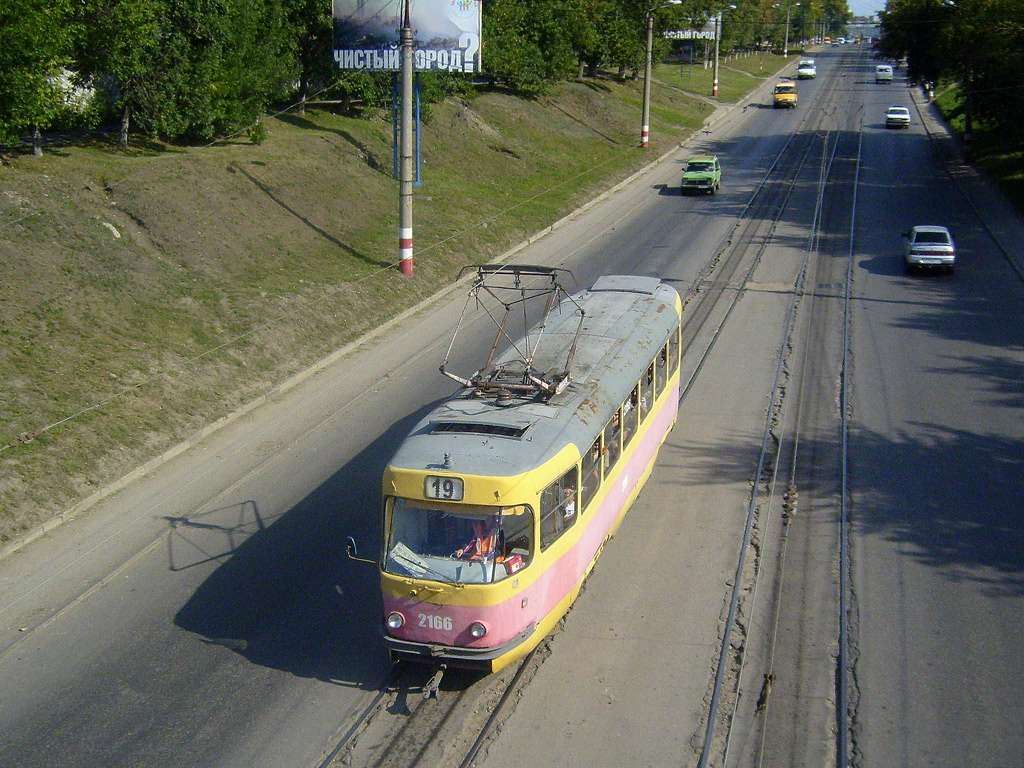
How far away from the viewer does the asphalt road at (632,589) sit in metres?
9.20

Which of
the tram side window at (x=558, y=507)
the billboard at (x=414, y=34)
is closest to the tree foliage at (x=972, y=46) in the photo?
the billboard at (x=414, y=34)

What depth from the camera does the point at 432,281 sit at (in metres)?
25.7

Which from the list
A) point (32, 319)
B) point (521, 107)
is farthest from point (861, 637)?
point (521, 107)

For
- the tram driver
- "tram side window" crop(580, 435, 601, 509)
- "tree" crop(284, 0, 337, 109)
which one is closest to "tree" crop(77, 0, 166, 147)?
"tree" crop(284, 0, 337, 109)

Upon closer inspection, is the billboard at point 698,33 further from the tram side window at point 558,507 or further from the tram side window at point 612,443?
the tram side window at point 558,507

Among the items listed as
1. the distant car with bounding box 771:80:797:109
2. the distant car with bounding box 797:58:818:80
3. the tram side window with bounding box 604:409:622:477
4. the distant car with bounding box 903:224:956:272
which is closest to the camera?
the tram side window with bounding box 604:409:622:477

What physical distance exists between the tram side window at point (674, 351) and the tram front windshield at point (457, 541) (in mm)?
6525

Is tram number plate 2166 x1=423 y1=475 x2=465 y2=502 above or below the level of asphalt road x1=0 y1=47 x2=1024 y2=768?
above

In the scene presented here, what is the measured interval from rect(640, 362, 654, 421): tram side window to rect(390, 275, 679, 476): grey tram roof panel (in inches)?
10.3

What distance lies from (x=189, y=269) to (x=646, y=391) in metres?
12.5

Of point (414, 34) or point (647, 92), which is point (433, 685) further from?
point (647, 92)

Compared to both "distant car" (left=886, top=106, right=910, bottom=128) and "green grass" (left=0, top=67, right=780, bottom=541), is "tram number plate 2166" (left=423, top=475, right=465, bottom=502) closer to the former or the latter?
"green grass" (left=0, top=67, right=780, bottom=541)

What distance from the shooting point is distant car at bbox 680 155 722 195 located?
3888 cm

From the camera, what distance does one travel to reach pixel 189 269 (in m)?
21.4
